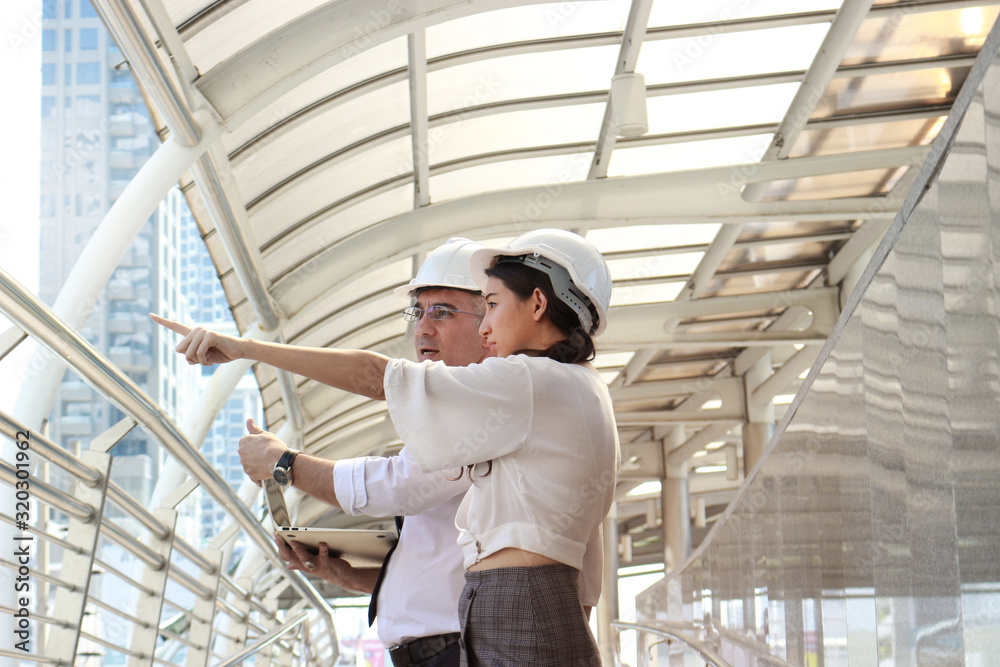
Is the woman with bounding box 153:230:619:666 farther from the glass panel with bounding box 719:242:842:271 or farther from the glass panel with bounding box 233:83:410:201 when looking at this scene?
the glass panel with bounding box 719:242:842:271

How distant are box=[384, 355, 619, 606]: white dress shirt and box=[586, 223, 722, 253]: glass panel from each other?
32.9 ft

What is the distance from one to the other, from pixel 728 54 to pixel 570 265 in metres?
7.21

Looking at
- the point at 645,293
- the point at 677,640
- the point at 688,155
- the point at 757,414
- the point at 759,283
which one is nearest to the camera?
the point at 677,640

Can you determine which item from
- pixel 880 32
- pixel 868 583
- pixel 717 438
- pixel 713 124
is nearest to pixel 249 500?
pixel 713 124

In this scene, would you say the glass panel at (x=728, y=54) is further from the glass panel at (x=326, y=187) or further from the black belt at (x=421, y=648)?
the black belt at (x=421, y=648)

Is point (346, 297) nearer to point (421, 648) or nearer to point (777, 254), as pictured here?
point (777, 254)

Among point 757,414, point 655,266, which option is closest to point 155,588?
point 655,266

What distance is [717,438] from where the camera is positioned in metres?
22.8

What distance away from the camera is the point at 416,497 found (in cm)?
275

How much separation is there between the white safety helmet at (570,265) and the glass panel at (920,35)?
7.09 m

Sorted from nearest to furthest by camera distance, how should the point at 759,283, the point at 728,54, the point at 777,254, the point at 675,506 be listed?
the point at 728,54
the point at 777,254
the point at 759,283
the point at 675,506

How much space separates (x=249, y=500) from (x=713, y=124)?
8.06 meters

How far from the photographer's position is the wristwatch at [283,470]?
2.64 meters

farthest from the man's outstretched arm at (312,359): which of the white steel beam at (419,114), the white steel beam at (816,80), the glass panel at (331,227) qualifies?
the glass panel at (331,227)
